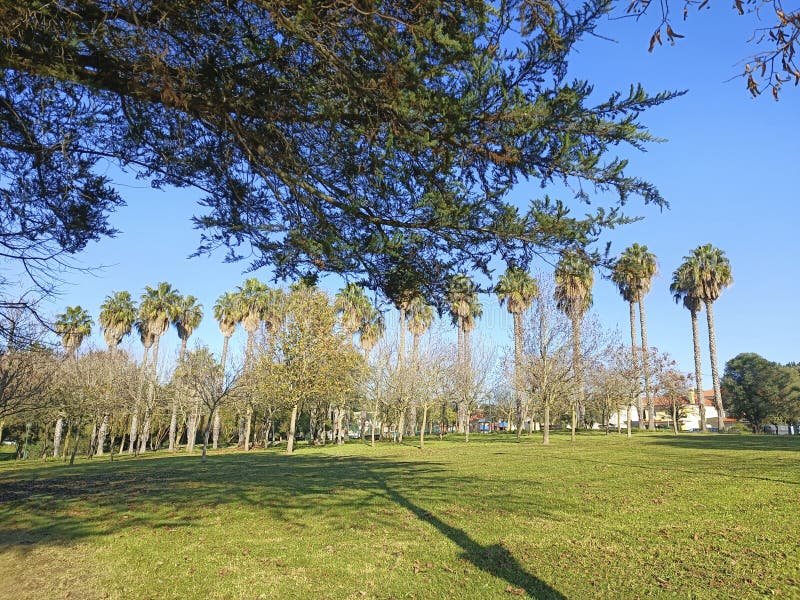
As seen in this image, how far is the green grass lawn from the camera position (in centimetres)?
593

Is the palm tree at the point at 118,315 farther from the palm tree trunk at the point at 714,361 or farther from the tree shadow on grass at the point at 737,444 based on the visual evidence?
A: the palm tree trunk at the point at 714,361

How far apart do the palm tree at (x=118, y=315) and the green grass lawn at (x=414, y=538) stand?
37427 mm

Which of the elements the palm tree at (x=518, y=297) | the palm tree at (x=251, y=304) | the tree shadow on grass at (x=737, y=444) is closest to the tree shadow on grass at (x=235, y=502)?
the palm tree at (x=518, y=297)

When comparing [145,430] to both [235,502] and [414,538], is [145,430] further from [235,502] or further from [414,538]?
[414,538]

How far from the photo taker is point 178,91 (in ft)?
16.6

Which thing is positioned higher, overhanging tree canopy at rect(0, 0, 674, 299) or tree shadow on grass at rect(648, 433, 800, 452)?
overhanging tree canopy at rect(0, 0, 674, 299)

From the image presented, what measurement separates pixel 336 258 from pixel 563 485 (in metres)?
9.58

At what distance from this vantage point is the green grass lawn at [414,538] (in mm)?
5926

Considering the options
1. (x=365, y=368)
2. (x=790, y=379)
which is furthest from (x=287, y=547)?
(x=790, y=379)

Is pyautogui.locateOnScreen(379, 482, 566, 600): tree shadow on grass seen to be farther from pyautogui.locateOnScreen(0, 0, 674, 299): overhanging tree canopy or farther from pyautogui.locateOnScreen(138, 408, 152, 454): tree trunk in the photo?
pyautogui.locateOnScreen(138, 408, 152, 454): tree trunk

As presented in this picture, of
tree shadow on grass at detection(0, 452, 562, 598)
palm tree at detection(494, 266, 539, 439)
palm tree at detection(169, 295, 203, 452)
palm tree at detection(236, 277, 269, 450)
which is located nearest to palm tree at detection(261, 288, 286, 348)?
palm tree at detection(236, 277, 269, 450)

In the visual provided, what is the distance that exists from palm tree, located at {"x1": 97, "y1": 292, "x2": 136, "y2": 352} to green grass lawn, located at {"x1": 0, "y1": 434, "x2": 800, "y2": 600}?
3743 centimetres

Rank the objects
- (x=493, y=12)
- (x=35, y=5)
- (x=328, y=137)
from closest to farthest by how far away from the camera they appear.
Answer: (x=35, y=5) < (x=493, y=12) < (x=328, y=137)

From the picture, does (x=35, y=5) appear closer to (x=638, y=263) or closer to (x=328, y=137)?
(x=328, y=137)
